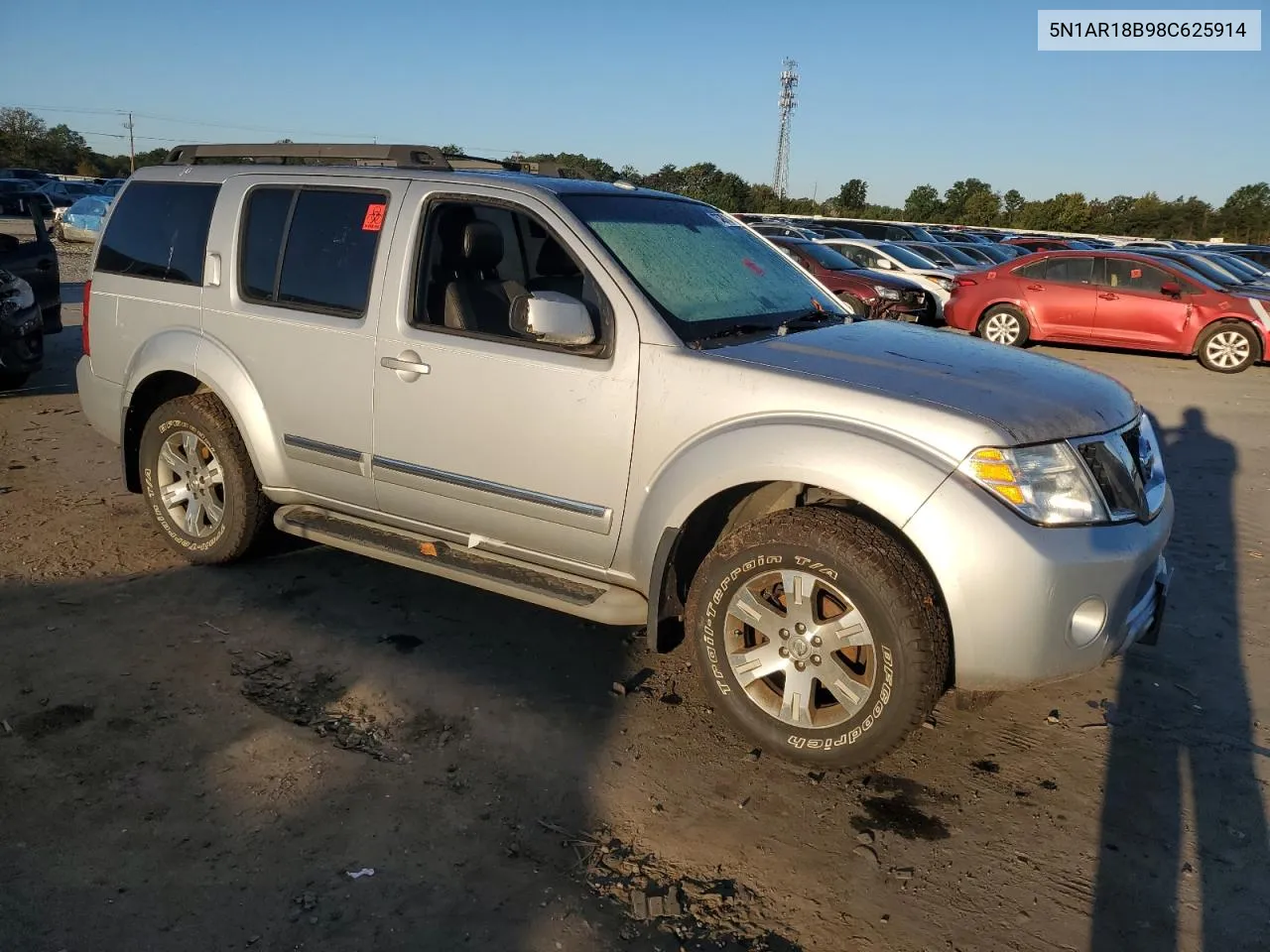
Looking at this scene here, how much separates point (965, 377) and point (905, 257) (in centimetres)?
1681

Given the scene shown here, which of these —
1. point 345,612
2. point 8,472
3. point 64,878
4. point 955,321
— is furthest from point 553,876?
point 955,321

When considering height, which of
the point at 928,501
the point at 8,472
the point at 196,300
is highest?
the point at 196,300

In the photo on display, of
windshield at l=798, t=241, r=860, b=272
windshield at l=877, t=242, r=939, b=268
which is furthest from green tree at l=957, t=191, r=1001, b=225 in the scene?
windshield at l=798, t=241, r=860, b=272

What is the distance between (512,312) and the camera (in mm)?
3729

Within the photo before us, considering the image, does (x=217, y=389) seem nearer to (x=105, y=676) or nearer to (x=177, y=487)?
(x=177, y=487)

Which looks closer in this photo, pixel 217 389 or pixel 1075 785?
pixel 1075 785

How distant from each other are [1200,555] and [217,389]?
5.43m

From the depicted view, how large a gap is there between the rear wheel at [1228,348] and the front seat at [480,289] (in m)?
12.8

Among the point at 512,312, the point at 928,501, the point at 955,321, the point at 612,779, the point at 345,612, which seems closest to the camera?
the point at 928,501

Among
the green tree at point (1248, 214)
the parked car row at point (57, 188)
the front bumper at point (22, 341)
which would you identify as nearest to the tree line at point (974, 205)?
the green tree at point (1248, 214)

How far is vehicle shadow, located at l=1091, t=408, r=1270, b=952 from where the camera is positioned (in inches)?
106

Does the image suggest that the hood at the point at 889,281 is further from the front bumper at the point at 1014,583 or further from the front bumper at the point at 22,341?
the front bumper at the point at 1014,583

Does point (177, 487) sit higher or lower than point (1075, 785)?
higher

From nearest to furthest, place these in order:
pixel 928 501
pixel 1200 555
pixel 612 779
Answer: pixel 928 501, pixel 612 779, pixel 1200 555
